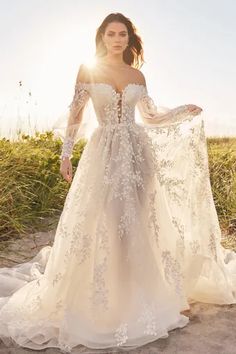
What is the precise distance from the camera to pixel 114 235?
3943 mm

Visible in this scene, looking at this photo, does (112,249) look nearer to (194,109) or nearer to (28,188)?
(194,109)

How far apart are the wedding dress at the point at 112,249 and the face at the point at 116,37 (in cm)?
33

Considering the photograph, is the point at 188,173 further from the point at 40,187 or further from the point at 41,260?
the point at 40,187

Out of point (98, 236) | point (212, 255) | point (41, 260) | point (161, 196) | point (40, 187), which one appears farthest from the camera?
point (40, 187)

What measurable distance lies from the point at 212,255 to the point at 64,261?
127 cm

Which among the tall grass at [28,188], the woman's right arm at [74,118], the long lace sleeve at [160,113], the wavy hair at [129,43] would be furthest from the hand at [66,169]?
the tall grass at [28,188]

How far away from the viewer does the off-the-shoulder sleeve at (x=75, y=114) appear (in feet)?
13.5

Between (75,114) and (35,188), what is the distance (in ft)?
12.1

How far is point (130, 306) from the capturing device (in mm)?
3914

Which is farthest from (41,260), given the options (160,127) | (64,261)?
(160,127)

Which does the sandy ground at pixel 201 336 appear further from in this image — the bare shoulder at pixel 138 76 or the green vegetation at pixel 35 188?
the green vegetation at pixel 35 188

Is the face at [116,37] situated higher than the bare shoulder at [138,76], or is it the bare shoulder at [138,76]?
the face at [116,37]

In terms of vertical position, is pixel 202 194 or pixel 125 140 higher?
pixel 125 140

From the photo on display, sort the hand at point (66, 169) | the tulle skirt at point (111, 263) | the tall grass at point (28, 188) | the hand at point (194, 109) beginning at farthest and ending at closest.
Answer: the tall grass at point (28, 188)
the hand at point (194, 109)
the hand at point (66, 169)
the tulle skirt at point (111, 263)
